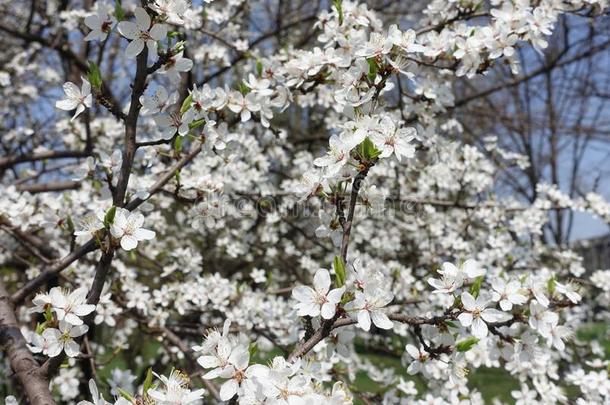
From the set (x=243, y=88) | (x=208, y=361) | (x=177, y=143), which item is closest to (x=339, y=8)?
(x=243, y=88)

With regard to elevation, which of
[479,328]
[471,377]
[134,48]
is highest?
[134,48]

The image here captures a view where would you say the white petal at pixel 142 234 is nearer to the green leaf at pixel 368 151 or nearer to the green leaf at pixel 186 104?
the green leaf at pixel 186 104

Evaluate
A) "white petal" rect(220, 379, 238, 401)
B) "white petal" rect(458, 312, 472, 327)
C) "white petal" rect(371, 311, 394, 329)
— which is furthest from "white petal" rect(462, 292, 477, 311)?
"white petal" rect(220, 379, 238, 401)

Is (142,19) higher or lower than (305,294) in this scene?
higher

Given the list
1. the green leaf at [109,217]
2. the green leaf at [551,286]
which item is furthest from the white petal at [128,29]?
the green leaf at [551,286]

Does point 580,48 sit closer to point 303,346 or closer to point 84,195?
point 84,195

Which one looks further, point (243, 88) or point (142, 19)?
point (243, 88)

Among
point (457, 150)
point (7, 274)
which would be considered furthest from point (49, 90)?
point (457, 150)

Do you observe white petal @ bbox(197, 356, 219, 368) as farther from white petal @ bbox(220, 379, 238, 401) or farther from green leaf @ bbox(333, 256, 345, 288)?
green leaf @ bbox(333, 256, 345, 288)

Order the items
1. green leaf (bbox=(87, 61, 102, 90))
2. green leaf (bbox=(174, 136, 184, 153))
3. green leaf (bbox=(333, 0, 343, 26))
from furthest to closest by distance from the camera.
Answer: green leaf (bbox=(333, 0, 343, 26))
green leaf (bbox=(174, 136, 184, 153))
green leaf (bbox=(87, 61, 102, 90))

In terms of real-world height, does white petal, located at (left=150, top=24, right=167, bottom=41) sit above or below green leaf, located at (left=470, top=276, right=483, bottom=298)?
above

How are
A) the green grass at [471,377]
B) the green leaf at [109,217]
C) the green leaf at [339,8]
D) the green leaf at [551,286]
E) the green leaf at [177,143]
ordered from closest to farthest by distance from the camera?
the green leaf at [109,217]
the green leaf at [551,286]
the green leaf at [177,143]
the green leaf at [339,8]
the green grass at [471,377]

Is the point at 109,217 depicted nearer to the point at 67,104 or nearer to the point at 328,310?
the point at 67,104

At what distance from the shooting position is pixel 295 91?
2.51 metres
